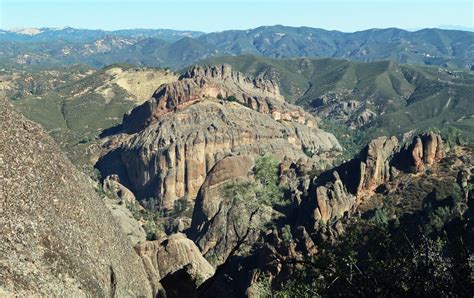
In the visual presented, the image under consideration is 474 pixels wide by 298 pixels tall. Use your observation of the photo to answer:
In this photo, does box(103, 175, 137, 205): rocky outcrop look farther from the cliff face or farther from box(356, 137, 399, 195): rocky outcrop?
box(356, 137, 399, 195): rocky outcrop

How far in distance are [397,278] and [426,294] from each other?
7.43 feet

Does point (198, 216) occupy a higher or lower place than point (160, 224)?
higher

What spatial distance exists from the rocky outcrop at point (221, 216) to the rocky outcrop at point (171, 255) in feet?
26.4

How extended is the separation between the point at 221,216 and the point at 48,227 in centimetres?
6153

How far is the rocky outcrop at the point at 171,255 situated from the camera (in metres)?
68.1

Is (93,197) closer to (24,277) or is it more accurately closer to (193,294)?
(24,277)

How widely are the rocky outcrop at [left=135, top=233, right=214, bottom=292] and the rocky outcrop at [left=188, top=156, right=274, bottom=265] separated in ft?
26.4

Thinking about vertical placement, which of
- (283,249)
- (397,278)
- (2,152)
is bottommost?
(283,249)

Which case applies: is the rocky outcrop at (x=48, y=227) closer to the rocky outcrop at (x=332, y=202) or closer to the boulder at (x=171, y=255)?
the boulder at (x=171, y=255)

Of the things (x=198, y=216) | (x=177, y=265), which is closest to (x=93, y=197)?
(x=177, y=265)

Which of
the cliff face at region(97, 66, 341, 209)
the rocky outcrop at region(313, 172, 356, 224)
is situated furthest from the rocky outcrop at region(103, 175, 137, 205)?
the rocky outcrop at region(313, 172, 356, 224)

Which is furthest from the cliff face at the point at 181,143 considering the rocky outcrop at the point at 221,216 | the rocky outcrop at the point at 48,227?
the rocky outcrop at the point at 48,227

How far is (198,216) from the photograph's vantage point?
358 feet

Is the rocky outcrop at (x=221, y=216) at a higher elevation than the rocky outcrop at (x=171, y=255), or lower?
lower
